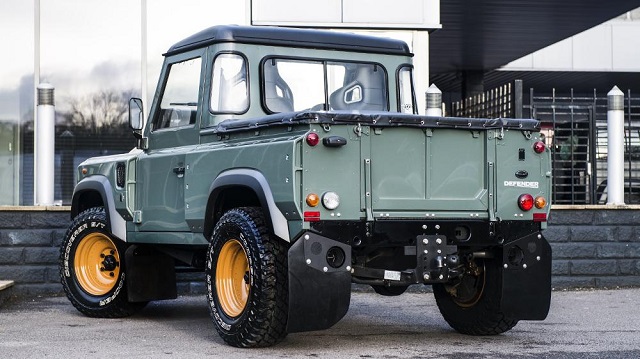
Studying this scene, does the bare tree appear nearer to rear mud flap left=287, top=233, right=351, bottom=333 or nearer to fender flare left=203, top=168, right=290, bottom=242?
fender flare left=203, top=168, right=290, bottom=242

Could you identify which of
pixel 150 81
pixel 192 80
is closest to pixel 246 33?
pixel 192 80

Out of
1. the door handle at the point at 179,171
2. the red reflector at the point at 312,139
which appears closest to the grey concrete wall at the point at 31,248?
the door handle at the point at 179,171

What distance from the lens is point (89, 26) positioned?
46.5 feet

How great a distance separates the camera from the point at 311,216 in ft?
24.0

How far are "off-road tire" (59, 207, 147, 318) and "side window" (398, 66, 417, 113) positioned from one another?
2798 millimetres

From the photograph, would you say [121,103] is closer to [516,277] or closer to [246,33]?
[246,33]

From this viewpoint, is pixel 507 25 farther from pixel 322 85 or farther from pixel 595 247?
pixel 322 85

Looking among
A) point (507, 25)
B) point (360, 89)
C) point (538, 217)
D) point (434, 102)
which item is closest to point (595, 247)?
point (434, 102)

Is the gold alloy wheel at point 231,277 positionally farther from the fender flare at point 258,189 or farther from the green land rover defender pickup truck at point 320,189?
the fender flare at point 258,189

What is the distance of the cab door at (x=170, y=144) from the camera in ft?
29.3

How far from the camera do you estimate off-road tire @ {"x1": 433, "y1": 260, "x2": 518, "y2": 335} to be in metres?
8.27

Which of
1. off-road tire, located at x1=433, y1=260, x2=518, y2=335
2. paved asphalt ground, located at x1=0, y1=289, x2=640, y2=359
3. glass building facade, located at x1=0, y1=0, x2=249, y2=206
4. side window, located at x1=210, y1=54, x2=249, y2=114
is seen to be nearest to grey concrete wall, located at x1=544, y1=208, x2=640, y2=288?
paved asphalt ground, located at x1=0, y1=289, x2=640, y2=359

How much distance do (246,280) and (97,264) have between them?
123 inches

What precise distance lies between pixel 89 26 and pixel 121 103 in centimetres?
103
